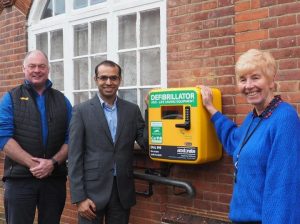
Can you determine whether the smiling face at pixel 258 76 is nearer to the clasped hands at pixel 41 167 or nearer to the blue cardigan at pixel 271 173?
the blue cardigan at pixel 271 173

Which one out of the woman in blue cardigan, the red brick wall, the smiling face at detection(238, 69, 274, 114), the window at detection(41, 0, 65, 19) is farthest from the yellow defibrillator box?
the window at detection(41, 0, 65, 19)

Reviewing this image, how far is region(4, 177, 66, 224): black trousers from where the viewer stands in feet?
12.5

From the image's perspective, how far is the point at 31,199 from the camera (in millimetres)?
3830

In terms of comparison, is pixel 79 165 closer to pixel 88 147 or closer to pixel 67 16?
pixel 88 147

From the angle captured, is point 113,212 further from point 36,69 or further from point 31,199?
point 36,69

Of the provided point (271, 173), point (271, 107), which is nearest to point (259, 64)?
point (271, 107)

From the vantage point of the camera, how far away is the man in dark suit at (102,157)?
11.4 ft

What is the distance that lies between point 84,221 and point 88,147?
618mm

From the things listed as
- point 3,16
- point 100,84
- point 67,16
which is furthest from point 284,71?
point 3,16

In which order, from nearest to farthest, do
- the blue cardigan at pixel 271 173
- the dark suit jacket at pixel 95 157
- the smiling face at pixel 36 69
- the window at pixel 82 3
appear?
the blue cardigan at pixel 271 173 < the dark suit jacket at pixel 95 157 < the smiling face at pixel 36 69 < the window at pixel 82 3

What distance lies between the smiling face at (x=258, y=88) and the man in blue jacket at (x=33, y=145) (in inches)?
77.2

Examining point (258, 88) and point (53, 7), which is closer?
point (258, 88)

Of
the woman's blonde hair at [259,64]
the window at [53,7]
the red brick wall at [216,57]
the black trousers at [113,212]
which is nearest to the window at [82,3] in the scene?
the window at [53,7]

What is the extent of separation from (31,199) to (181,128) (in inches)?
58.5
